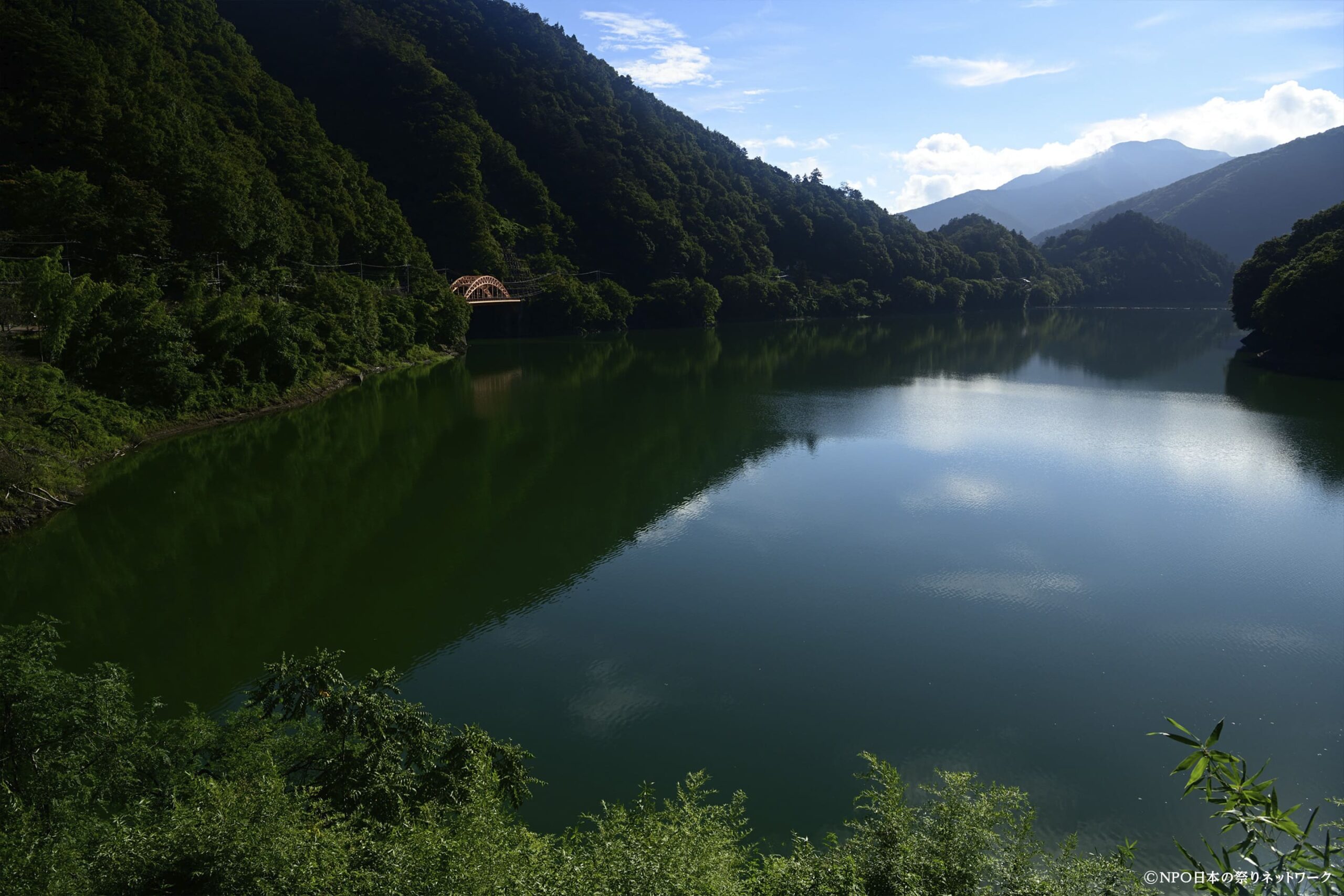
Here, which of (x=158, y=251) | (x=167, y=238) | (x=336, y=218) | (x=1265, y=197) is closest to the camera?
(x=158, y=251)

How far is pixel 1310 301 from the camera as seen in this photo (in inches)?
1644

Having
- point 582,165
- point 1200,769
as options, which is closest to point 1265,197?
point 582,165

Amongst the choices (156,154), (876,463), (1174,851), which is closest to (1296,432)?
(876,463)

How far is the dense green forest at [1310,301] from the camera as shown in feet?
135

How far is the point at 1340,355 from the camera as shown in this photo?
136 feet

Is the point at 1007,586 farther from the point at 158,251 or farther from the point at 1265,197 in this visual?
the point at 1265,197

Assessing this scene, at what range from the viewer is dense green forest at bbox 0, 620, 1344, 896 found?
5.19 m

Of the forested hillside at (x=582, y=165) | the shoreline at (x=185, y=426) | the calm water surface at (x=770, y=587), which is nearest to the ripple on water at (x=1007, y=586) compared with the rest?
the calm water surface at (x=770, y=587)

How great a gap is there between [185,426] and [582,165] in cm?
5725

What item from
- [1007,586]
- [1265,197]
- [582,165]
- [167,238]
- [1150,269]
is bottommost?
[1007,586]

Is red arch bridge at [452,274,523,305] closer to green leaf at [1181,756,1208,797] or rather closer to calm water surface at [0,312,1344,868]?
calm water surface at [0,312,1344,868]

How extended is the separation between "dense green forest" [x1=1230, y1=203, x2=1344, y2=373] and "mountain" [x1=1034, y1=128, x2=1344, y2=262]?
100 m

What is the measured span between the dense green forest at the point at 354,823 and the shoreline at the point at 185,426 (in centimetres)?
1218

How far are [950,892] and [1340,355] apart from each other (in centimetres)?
4894
